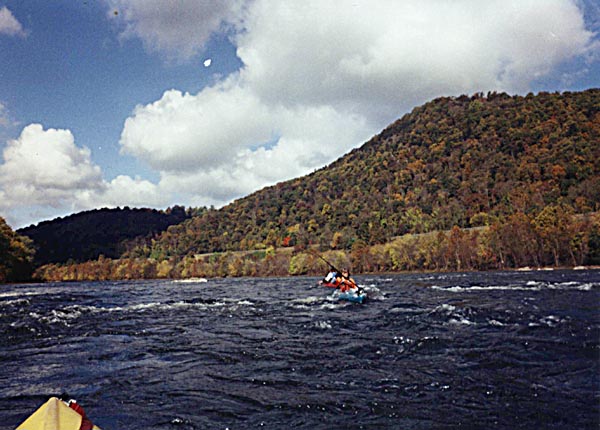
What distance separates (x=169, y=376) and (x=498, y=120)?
659 ft

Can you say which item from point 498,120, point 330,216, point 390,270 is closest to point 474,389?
point 390,270

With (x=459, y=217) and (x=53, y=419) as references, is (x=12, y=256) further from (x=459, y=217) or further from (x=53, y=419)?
(x=459, y=217)

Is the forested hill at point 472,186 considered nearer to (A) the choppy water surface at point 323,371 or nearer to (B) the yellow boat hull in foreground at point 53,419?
(A) the choppy water surface at point 323,371

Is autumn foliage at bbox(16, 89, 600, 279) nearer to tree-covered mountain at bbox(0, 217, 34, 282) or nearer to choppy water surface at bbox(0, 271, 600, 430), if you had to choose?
tree-covered mountain at bbox(0, 217, 34, 282)

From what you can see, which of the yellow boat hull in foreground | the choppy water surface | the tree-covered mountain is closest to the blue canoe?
the choppy water surface

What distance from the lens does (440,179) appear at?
172625 millimetres

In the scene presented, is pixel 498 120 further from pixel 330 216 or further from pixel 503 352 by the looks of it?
pixel 503 352

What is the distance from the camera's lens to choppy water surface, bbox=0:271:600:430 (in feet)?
25.5

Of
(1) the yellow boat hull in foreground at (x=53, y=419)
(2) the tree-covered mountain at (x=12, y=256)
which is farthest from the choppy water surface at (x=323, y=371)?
(2) the tree-covered mountain at (x=12, y=256)

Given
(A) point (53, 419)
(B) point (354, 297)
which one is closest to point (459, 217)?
(B) point (354, 297)

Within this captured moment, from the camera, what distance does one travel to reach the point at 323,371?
10.7 m

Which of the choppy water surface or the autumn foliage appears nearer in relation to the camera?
the choppy water surface

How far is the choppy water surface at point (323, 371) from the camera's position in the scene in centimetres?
776

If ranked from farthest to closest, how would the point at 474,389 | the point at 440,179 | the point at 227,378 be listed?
1. the point at 440,179
2. the point at 227,378
3. the point at 474,389
